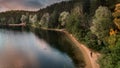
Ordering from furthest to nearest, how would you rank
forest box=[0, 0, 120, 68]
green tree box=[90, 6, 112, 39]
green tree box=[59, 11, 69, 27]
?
green tree box=[59, 11, 69, 27] → green tree box=[90, 6, 112, 39] → forest box=[0, 0, 120, 68]

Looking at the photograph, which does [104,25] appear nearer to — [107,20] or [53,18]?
[107,20]

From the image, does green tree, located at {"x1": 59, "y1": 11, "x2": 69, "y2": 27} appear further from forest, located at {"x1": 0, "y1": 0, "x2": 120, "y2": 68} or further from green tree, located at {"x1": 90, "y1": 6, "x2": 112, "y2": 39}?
green tree, located at {"x1": 90, "y1": 6, "x2": 112, "y2": 39}

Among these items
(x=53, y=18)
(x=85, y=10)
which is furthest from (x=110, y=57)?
(x=53, y=18)

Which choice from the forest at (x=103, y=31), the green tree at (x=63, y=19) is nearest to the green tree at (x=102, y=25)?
the forest at (x=103, y=31)

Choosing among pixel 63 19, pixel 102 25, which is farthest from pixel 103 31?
pixel 63 19

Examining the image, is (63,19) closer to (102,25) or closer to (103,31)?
(102,25)

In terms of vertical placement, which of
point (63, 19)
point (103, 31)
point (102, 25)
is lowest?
point (63, 19)

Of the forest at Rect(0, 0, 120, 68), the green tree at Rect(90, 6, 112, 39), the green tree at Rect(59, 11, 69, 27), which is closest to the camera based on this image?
the forest at Rect(0, 0, 120, 68)

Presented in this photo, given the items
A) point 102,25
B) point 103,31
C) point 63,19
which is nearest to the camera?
point 103,31

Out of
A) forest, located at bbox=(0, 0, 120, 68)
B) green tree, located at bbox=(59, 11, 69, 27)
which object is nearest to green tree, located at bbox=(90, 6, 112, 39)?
forest, located at bbox=(0, 0, 120, 68)

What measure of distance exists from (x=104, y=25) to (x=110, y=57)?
27355mm

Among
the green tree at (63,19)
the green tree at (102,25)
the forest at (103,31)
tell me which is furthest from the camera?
the green tree at (63,19)

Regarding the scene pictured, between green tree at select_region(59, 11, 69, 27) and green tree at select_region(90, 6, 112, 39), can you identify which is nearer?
green tree at select_region(90, 6, 112, 39)

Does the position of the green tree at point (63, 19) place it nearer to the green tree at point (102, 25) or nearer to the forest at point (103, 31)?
the forest at point (103, 31)
